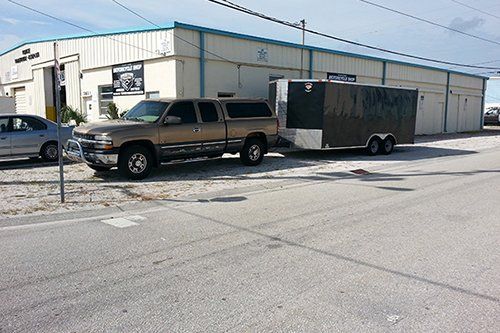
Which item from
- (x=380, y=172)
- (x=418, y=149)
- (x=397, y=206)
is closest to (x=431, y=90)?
→ (x=418, y=149)

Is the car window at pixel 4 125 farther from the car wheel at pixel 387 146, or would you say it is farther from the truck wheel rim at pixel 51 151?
the car wheel at pixel 387 146

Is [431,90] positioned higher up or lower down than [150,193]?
higher up

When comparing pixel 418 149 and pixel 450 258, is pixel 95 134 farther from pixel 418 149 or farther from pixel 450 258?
pixel 418 149

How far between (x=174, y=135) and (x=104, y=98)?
435 inches

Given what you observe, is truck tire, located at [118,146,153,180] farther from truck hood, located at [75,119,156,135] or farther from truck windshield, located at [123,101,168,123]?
truck windshield, located at [123,101,168,123]

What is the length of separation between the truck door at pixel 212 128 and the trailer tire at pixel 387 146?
802 centimetres

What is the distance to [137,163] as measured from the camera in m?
11.1

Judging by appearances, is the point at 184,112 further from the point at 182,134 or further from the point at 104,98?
the point at 104,98

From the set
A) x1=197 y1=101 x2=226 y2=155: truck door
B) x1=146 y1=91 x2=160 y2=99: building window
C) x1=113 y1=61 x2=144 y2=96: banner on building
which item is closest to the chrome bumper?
x1=197 y1=101 x2=226 y2=155: truck door

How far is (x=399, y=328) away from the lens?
12.2ft

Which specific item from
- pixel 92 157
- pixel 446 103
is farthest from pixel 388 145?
pixel 446 103

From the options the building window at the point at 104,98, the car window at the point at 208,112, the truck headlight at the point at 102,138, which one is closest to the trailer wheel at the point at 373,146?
the car window at the point at 208,112

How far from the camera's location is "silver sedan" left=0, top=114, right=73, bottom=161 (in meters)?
13.0

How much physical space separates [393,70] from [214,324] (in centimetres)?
2666
